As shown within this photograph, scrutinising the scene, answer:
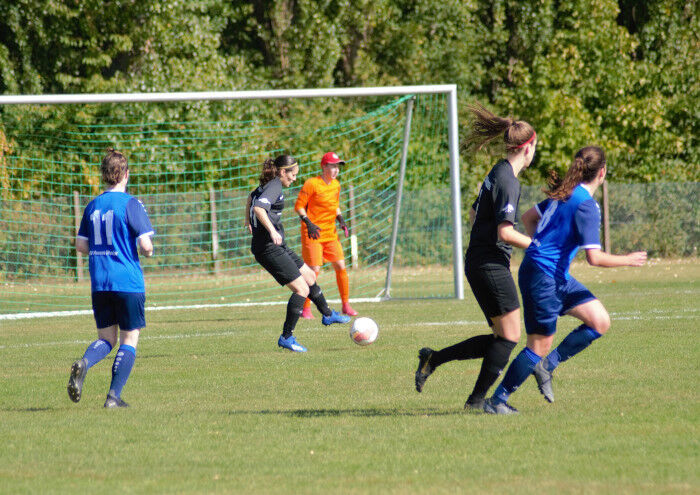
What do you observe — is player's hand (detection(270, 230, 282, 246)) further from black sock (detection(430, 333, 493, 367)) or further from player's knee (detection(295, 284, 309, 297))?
black sock (detection(430, 333, 493, 367))

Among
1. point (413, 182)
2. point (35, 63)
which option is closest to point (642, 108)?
point (413, 182)

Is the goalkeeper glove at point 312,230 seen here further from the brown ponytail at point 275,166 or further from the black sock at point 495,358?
the black sock at point 495,358

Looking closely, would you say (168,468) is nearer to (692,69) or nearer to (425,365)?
(425,365)

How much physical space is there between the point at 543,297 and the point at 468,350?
0.78 meters

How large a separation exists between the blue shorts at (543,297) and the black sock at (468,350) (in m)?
0.42

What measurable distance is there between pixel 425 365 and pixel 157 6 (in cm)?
1879

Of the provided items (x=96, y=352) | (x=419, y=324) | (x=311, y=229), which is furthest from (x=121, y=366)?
(x=419, y=324)

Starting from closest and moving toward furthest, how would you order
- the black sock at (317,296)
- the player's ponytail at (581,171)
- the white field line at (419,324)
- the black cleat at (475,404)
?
the player's ponytail at (581,171), the black cleat at (475,404), the black sock at (317,296), the white field line at (419,324)

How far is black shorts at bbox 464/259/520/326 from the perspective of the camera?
6.34 m

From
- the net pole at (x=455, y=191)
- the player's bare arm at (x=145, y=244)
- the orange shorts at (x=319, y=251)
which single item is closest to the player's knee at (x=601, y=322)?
the player's bare arm at (x=145, y=244)

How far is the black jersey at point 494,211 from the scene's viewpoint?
6207 mm

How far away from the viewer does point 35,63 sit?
24.5 meters

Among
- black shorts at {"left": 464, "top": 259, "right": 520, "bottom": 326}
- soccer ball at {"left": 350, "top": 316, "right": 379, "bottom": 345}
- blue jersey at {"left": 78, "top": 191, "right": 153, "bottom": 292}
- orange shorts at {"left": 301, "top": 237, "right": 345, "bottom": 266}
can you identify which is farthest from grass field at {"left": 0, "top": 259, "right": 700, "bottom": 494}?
orange shorts at {"left": 301, "top": 237, "right": 345, "bottom": 266}

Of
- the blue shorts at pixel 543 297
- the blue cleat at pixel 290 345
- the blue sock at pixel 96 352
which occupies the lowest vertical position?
the blue cleat at pixel 290 345
